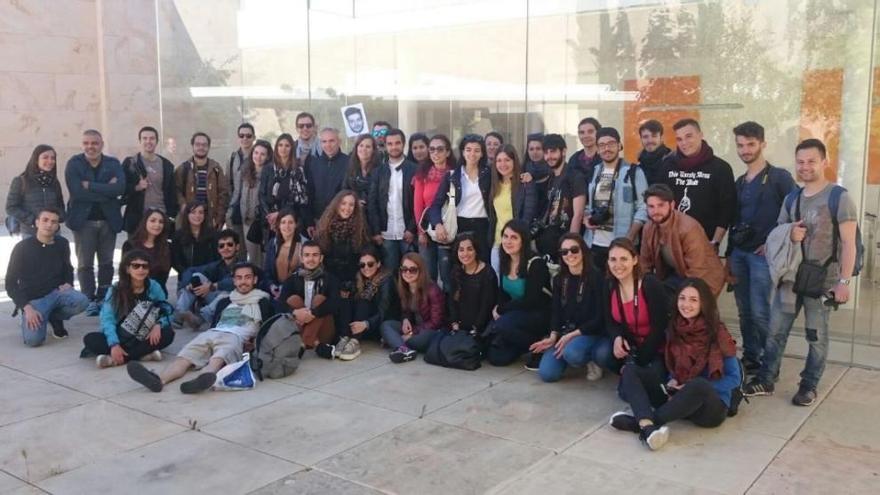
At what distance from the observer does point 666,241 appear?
218 inches

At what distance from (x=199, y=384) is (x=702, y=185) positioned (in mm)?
3934

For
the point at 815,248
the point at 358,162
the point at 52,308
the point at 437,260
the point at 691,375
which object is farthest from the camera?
the point at 358,162

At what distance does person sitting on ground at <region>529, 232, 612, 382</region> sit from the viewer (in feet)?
18.8

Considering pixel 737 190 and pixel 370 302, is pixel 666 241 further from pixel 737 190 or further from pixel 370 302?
pixel 370 302

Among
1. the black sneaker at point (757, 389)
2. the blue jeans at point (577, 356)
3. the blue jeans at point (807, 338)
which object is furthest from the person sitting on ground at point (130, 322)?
the blue jeans at point (807, 338)

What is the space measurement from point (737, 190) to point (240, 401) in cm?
392

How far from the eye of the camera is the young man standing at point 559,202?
659 centimetres

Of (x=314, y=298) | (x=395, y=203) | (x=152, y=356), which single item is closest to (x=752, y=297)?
(x=395, y=203)

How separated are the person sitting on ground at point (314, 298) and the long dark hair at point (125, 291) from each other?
3.97ft

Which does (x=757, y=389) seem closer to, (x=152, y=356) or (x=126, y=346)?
(x=152, y=356)

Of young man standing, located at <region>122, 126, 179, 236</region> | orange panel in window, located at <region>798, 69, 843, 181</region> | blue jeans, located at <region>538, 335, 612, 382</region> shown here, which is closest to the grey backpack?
blue jeans, located at <region>538, 335, 612, 382</region>

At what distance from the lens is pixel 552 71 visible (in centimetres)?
884

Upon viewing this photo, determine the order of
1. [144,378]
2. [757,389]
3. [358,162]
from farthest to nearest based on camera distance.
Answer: [358,162] → [144,378] → [757,389]


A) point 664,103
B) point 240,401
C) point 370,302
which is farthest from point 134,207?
point 664,103
